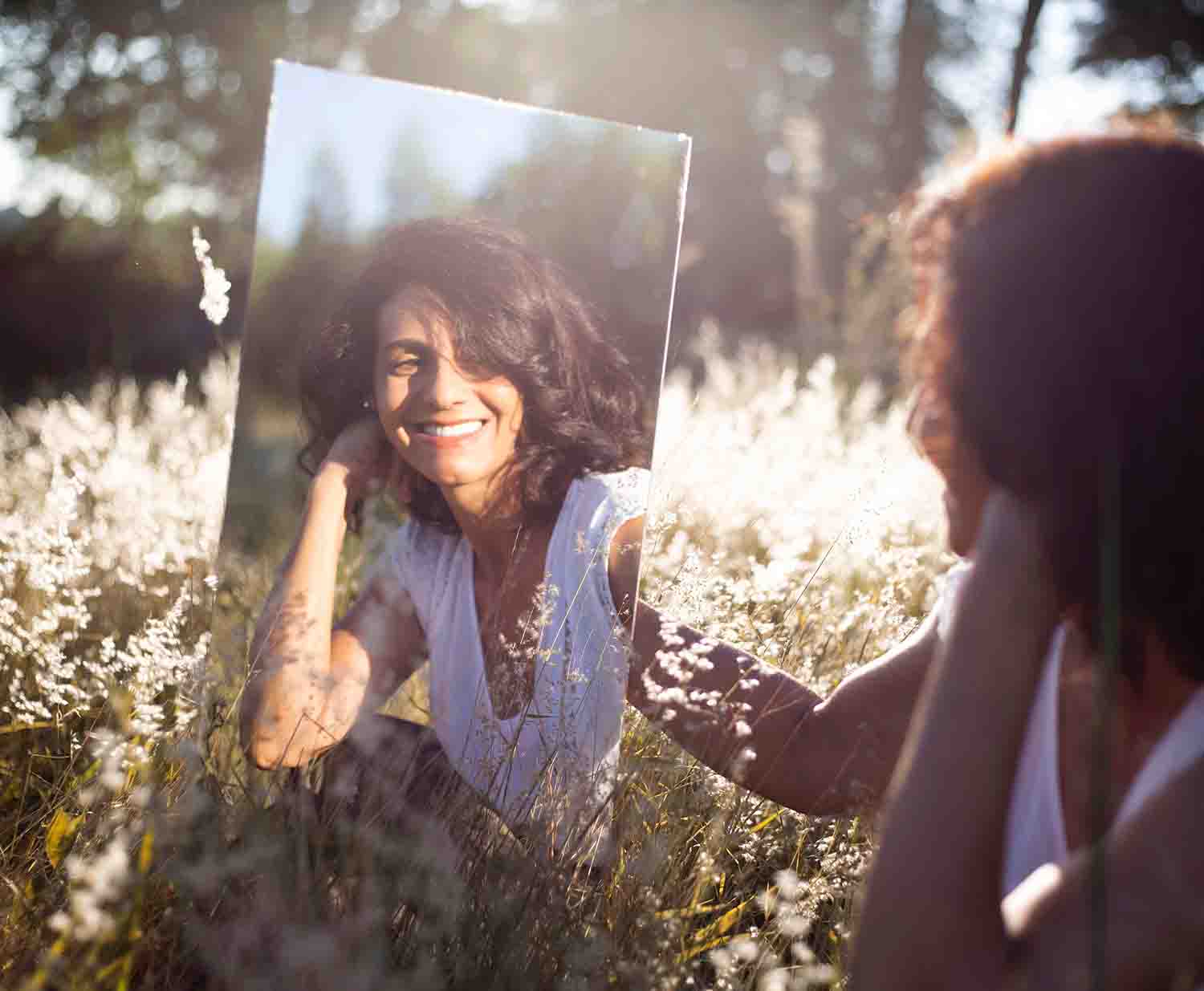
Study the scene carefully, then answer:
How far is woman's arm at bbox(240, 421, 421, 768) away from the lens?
1.71 meters

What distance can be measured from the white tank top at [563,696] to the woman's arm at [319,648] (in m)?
0.12

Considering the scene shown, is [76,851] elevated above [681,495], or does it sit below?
below

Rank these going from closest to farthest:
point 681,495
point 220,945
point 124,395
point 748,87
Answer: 1. point 220,945
2. point 681,495
3. point 124,395
4. point 748,87

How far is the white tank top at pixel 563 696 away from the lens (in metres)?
1.72

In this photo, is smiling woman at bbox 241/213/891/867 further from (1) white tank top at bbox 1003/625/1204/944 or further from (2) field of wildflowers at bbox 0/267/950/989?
(1) white tank top at bbox 1003/625/1204/944

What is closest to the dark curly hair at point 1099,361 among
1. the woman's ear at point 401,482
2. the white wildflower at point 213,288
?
the woman's ear at point 401,482

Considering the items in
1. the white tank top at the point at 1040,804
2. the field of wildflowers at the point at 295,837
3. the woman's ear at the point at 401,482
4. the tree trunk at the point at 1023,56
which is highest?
the tree trunk at the point at 1023,56

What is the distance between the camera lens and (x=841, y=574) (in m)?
2.95

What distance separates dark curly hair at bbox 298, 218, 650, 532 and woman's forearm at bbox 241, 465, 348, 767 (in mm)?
81

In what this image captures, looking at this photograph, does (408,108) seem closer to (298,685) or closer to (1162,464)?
(298,685)

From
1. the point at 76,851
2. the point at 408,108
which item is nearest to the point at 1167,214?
the point at 408,108

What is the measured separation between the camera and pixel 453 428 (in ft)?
5.97

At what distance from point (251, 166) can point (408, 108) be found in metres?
11.7

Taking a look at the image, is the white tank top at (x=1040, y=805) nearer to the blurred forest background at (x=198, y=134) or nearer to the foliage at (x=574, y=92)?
the foliage at (x=574, y=92)
